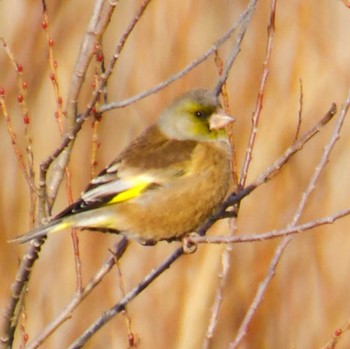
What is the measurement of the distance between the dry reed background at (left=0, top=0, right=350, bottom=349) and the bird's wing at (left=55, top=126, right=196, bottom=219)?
1865mm

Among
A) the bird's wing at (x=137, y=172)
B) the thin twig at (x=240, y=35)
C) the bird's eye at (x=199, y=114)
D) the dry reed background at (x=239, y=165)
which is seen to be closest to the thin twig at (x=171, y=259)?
the bird's wing at (x=137, y=172)

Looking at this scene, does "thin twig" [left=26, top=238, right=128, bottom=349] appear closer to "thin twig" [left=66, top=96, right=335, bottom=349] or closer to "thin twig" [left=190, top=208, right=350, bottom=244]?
"thin twig" [left=66, top=96, right=335, bottom=349]

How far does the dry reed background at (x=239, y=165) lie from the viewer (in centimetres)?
631

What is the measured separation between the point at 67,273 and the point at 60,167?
3041mm

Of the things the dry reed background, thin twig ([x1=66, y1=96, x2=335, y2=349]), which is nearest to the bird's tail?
thin twig ([x1=66, y1=96, x2=335, y2=349])

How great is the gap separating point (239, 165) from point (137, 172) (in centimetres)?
224

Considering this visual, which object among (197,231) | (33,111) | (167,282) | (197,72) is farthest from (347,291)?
(197,231)

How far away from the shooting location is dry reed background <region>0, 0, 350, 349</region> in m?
6.31

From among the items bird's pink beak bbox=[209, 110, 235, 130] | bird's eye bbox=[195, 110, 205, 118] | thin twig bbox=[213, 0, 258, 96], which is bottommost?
thin twig bbox=[213, 0, 258, 96]

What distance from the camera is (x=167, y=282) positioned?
20.8 ft

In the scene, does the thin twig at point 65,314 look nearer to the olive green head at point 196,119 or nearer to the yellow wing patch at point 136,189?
the yellow wing patch at point 136,189

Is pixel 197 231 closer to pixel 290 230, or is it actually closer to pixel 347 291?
pixel 290 230

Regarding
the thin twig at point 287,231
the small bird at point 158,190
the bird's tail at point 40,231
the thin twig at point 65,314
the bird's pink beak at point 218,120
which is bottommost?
the thin twig at point 287,231

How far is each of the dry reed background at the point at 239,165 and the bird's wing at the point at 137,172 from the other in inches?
73.4
